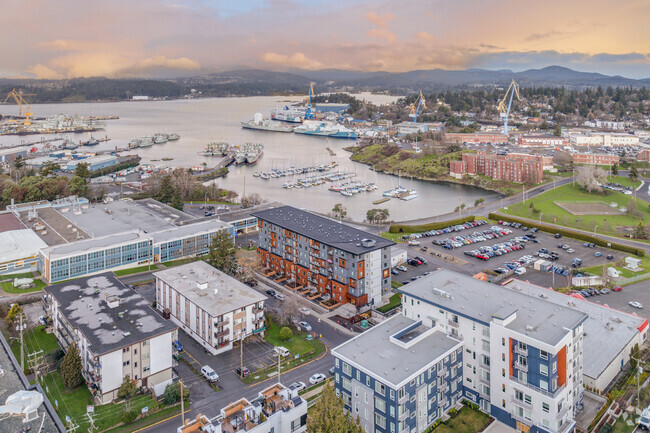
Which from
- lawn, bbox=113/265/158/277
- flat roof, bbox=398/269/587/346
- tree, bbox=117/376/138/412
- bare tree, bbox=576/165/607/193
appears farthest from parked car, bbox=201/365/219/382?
bare tree, bbox=576/165/607/193

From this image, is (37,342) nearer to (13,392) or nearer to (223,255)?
(13,392)

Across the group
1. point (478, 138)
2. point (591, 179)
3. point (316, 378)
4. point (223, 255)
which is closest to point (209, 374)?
point (316, 378)

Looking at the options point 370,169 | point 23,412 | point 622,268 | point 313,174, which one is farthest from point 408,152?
point 23,412

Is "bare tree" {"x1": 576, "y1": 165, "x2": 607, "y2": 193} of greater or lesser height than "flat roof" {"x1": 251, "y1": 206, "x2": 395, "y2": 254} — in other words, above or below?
above

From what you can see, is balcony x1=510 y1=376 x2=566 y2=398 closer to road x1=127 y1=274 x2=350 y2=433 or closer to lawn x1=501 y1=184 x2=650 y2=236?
road x1=127 y1=274 x2=350 y2=433

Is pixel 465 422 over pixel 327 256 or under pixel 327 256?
under

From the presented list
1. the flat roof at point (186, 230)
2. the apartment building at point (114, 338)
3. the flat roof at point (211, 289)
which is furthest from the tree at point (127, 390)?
the flat roof at point (186, 230)
